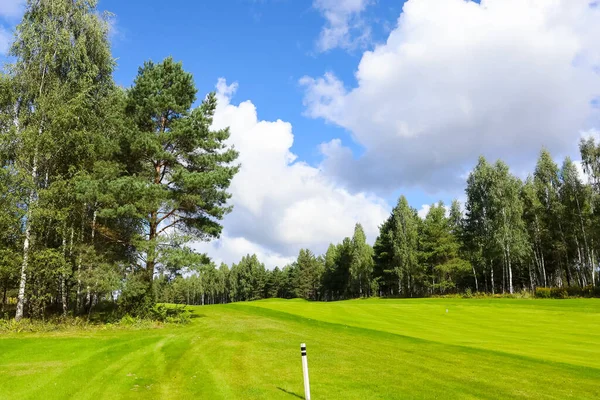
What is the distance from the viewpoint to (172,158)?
2333 centimetres

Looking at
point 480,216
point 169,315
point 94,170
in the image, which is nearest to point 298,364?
point 169,315

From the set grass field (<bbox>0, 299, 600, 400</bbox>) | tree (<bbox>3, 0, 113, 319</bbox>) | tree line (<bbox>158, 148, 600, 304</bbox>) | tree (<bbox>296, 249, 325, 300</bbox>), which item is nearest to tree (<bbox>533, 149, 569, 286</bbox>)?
tree line (<bbox>158, 148, 600, 304</bbox>)

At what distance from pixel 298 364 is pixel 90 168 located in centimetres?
2101

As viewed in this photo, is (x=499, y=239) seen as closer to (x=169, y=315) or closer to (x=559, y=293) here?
(x=559, y=293)

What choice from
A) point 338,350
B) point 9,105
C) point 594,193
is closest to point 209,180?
point 338,350

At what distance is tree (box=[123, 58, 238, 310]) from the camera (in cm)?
2195

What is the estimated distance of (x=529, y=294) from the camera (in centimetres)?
4588

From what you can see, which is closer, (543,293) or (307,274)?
(543,293)

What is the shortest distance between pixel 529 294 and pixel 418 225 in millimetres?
30061

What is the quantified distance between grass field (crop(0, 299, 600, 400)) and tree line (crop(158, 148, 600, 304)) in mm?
22739

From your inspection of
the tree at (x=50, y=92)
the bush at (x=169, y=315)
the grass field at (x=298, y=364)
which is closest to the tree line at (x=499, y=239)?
the bush at (x=169, y=315)

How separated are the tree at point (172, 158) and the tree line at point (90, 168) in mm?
78

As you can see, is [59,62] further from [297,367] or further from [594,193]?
[594,193]

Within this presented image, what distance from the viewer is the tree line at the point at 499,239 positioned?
5200 cm
